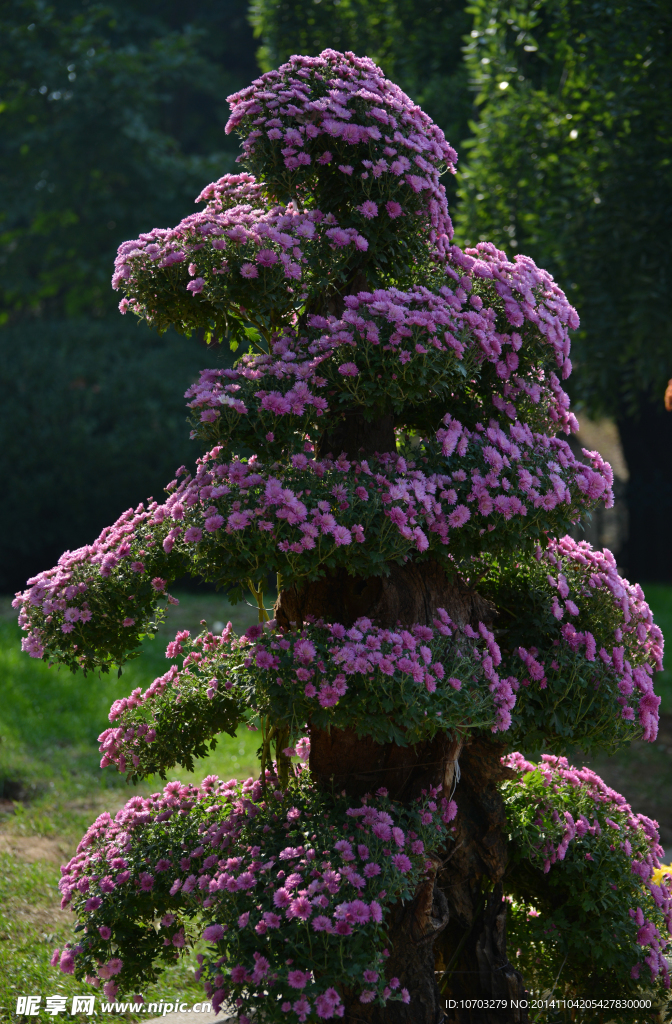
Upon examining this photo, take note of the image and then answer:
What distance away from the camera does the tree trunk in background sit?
43.3 ft

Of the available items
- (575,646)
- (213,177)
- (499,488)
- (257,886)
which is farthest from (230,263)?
(213,177)

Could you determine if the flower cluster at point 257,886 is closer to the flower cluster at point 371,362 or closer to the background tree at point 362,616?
the background tree at point 362,616

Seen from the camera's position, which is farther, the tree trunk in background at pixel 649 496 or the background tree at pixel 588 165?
the tree trunk in background at pixel 649 496

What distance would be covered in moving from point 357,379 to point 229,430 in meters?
0.43

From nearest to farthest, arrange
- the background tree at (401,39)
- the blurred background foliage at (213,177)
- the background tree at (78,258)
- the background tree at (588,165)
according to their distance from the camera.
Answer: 1. the background tree at (588,165)
2. the blurred background foliage at (213,177)
3. the background tree at (401,39)
4. the background tree at (78,258)

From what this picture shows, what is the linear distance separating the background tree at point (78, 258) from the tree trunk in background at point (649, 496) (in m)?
6.54

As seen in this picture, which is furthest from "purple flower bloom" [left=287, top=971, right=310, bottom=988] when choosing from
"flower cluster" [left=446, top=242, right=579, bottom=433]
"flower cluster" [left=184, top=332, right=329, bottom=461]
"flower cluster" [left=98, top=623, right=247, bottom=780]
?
"flower cluster" [left=446, top=242, right=579, bottom=433]

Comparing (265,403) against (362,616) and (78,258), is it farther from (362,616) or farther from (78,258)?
(78,258)

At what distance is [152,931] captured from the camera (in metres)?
3.17

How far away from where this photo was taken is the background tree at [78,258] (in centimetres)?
1128

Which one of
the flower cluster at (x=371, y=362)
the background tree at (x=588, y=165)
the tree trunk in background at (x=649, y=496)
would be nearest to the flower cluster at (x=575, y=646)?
the flower cluster at (x=371, y=362)

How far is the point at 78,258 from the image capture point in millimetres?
13352

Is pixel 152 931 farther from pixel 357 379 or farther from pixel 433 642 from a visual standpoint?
pixel 357 379

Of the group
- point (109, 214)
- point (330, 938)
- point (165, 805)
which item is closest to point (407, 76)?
point (109, 214)
